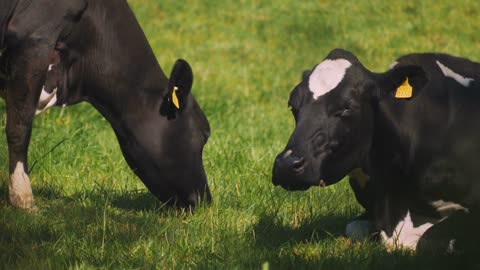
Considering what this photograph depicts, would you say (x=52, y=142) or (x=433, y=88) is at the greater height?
(x=433, y=88)

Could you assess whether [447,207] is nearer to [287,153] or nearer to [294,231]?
[294,231]

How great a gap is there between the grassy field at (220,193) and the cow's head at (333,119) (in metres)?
0.45

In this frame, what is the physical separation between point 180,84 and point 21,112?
1081mm

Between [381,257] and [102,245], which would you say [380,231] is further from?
[102,245]

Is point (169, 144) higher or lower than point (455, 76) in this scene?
lower

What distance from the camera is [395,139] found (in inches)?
216

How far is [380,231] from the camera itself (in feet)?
18.2

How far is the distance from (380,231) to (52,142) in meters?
3.48

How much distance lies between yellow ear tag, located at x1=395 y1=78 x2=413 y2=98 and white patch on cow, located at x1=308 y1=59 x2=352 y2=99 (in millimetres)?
Answer: 320

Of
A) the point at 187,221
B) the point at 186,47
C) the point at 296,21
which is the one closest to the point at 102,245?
the point at 187,221

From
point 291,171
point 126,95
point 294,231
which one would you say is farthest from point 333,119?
point 126,95

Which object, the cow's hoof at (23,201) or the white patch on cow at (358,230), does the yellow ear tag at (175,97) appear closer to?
the cow's hoof at (23,201)

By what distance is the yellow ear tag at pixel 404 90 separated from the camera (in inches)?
211

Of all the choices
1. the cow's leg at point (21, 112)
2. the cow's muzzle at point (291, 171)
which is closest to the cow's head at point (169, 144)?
the cow's leg at point (21, 112)
